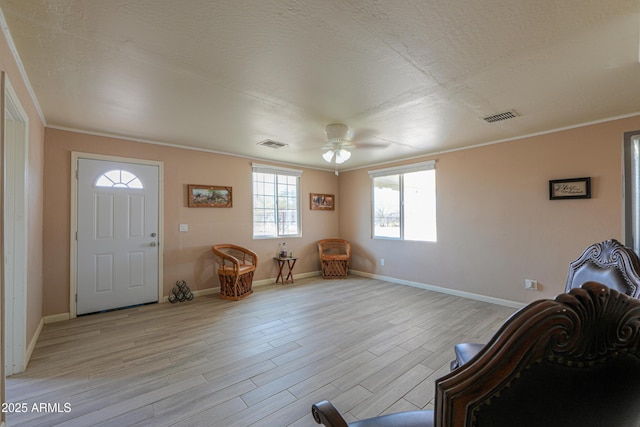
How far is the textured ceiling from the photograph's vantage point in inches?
60.9

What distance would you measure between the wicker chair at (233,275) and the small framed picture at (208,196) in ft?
2.45

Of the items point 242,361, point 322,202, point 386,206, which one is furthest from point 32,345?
point 386,206

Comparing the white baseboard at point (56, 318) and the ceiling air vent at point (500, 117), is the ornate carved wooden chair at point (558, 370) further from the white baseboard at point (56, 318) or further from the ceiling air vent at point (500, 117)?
the white baseboard at point (56, 318)

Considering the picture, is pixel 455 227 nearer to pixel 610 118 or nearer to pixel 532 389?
pixel 610 118

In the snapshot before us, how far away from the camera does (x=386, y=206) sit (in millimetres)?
5652

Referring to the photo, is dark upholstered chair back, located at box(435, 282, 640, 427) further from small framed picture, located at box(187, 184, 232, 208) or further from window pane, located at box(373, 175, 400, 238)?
window pane, located at box(373, 175, 400, 238)

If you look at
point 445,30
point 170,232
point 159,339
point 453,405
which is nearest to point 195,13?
point 445,30

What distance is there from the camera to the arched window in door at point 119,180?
375 centimetres

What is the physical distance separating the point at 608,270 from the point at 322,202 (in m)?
5.11

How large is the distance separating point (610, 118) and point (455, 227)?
2243 mm

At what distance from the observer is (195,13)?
1552 millimetres

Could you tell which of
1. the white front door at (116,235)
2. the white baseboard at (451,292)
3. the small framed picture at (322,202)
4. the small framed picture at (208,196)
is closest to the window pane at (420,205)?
the white baseboard at (451,292)

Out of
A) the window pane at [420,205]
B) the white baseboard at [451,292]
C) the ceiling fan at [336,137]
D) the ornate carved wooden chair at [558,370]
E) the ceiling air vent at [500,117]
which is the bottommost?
the white baseboard at [451,292]

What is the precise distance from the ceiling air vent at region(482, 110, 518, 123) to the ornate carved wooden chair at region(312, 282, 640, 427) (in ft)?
10.3
